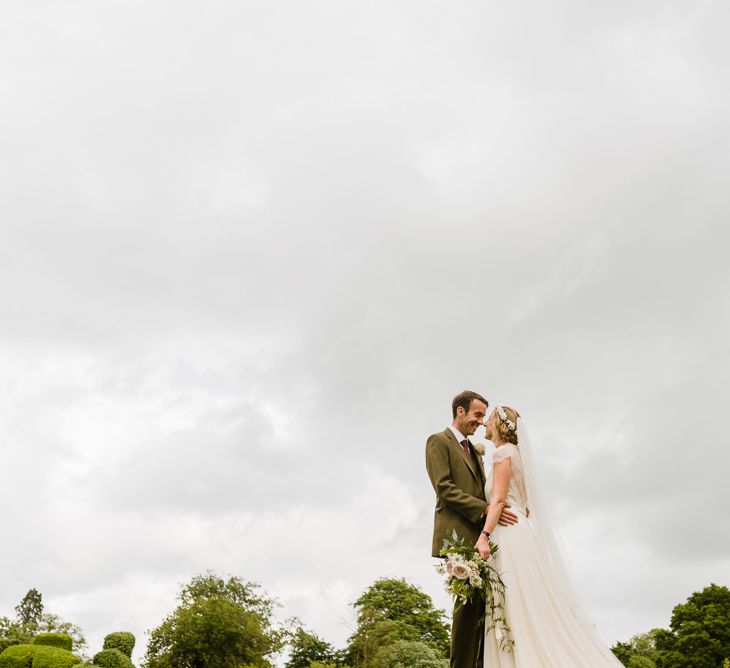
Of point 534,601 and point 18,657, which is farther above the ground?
point 18,657

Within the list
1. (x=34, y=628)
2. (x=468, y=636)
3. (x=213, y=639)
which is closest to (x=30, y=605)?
(x=34, y=628)

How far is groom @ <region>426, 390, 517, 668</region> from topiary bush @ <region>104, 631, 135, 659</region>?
34985 millimetres

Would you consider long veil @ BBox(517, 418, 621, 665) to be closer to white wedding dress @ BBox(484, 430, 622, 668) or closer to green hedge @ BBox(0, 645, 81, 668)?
white wedding dress @ BBox(484, 430, 622, 668)

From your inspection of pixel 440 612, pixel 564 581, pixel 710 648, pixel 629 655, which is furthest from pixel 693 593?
pixel 564 581

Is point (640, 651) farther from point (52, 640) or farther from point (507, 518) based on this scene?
point (507, 518)

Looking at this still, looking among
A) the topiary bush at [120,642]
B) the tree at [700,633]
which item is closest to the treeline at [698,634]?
the tree at [700,633]

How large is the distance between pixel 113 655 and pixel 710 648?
4381 centimetres

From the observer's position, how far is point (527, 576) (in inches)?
380

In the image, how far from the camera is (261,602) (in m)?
67.4

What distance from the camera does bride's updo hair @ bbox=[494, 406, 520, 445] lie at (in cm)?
1024

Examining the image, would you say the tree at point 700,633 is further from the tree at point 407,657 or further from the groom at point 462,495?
the groom at point 462,495

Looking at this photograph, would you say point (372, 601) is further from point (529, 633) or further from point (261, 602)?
point (529, 633)

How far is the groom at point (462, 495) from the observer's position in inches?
386

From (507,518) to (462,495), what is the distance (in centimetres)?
58
